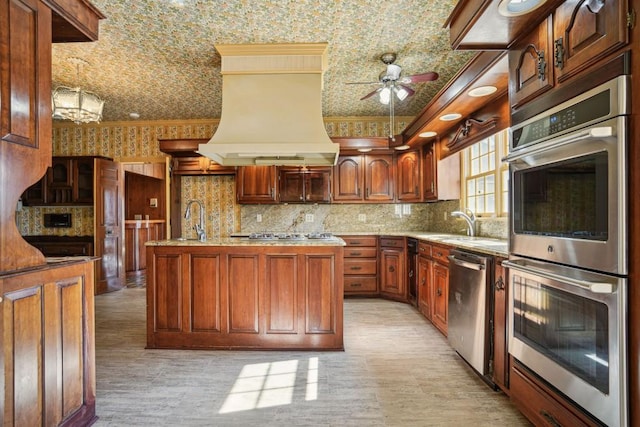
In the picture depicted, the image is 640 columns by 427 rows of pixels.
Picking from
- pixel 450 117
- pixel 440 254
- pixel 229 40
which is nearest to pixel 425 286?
→ pixel 440 254

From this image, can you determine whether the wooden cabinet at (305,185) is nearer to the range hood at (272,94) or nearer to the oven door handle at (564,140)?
the range hood at (272,94)

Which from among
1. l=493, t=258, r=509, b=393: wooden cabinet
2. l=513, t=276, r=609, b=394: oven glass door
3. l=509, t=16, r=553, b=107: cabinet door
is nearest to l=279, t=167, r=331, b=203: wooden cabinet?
l=493, t=258, r=509, b=393: wooden cabinet

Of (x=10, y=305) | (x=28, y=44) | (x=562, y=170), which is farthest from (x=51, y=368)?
(x=562, y=170)

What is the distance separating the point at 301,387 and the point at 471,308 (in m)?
1.33

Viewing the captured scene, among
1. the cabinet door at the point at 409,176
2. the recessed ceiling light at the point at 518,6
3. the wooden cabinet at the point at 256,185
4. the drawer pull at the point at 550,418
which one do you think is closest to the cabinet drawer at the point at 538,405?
the drawer pull at the point at 550,418

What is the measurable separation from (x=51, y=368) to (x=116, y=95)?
3.82 m

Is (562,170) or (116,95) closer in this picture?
(562,170)

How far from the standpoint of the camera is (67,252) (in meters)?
5.14

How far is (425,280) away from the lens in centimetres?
371

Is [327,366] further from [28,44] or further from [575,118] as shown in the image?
[28,44]

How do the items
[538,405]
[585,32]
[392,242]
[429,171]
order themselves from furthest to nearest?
[392,242] < [429,171] < [538,405] < [585,32]

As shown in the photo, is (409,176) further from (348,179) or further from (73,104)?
(73,104)

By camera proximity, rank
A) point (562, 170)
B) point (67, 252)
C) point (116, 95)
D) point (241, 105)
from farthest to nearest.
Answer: point (67, 252), point (116, 95), point (241, 105), point (562, 170)

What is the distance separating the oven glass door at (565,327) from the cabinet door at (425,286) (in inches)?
65.7
